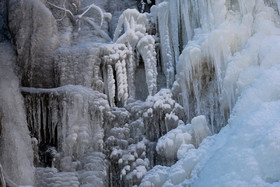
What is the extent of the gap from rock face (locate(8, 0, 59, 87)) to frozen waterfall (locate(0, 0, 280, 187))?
0.8 inches

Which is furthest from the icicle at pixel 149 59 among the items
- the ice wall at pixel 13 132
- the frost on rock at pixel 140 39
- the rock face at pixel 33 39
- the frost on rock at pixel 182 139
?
the ice wall at pixel 13 132

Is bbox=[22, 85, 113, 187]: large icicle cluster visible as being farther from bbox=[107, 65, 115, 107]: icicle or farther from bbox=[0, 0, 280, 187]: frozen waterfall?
bbox=[107, 65, 115, 107]: icicle

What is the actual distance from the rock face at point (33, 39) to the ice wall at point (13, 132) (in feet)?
1.00

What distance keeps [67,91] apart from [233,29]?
3.37 meters

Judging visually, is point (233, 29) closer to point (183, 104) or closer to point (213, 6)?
point (213, 6)

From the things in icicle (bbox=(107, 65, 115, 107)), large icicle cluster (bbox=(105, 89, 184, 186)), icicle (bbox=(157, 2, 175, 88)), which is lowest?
large icicle cluster (bbox=(105, 89, 184, 186))

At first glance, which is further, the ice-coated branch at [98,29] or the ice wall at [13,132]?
the ice-coated branch at [98,29]

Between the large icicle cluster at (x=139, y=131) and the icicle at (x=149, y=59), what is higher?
the icicle at (x=149, y=59)

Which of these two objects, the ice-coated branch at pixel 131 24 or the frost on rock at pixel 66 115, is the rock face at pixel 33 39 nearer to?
the frost on rock at pixel 66 115

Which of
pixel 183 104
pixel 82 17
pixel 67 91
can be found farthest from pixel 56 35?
pixel 183 104

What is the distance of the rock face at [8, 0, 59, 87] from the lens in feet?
26.7

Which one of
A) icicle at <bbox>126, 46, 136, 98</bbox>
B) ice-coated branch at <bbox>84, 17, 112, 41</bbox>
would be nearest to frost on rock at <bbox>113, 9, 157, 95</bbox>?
icicle at <bbox>126, 46, 136, 98</bbox>

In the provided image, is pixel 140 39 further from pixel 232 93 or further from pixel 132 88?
pixel 232 93

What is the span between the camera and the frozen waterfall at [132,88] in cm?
667
